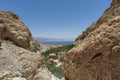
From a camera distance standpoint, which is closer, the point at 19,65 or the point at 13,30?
the point at 19,65

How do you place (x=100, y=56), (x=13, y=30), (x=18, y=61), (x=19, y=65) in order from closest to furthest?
1. (x=100, y=56)
2. (x=19, y=65)
3. (x=18, y=61)
4. (x=13, y=30)

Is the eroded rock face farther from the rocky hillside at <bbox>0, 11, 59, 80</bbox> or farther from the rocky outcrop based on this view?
the rocky outcrop

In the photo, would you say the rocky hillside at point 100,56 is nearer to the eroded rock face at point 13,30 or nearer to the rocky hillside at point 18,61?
the rocky hillside at point 18,61

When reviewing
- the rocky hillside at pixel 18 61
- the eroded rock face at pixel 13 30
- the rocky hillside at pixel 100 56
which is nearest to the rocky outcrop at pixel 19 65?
the rocky hillside at pixel 18 61

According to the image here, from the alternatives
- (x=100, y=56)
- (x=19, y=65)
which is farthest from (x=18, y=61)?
(x=100, y=56)

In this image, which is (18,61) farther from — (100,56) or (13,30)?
(100,56)

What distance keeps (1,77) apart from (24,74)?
2.70ft

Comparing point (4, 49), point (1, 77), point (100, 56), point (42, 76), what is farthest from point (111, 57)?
point (4, 49)

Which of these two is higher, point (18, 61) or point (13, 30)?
point (13, 30)

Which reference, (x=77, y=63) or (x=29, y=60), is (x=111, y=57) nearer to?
(x=77, y=63)

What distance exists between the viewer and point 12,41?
36.6 feet

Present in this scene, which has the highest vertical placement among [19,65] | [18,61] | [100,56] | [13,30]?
[13,30]

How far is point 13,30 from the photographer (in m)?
11.3

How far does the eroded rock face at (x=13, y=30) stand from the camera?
11154mm
